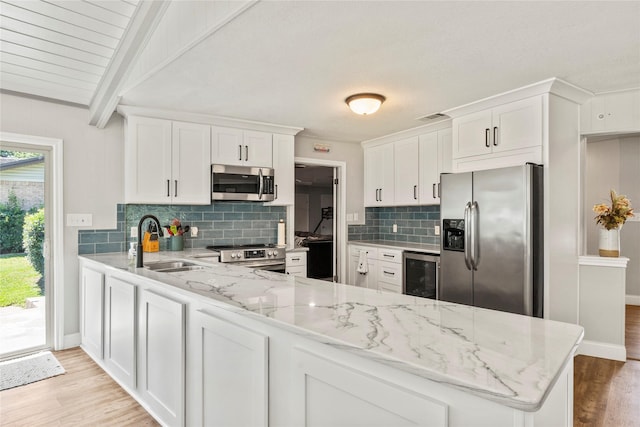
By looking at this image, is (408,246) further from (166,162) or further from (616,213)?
(166,162)

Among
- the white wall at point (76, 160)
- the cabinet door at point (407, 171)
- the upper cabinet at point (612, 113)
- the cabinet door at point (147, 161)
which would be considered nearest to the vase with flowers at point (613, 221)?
the upper cabinet at point (612, 113)

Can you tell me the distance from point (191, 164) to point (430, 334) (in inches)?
136

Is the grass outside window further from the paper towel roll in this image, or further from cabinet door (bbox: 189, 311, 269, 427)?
cabinet door (bbox: 189, 311, 269, 427)

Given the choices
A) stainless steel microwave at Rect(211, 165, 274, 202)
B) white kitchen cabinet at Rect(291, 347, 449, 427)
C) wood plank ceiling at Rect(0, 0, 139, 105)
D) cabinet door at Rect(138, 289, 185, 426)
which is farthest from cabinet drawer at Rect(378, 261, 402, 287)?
wood plank ceiling at Rect(0, 0, 139, 105)

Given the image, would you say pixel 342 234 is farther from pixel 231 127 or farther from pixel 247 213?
pixel 231 127

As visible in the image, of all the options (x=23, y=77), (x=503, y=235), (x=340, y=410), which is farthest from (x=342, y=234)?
(x=340, y=410)

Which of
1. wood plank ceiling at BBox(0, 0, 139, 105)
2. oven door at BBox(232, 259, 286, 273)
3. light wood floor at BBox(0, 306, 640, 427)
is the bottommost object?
light wood floor at BBox(0, 306, 640, 427)

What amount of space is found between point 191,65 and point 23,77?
1453 mm

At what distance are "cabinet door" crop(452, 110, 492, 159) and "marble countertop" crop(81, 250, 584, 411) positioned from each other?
2414 mm

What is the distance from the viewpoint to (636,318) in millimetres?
4609

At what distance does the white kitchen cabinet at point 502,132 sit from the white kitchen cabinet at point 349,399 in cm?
281

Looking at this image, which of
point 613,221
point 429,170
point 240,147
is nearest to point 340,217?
point 429,170

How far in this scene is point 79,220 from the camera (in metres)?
3.61

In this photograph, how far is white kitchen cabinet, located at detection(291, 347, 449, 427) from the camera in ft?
3.02
